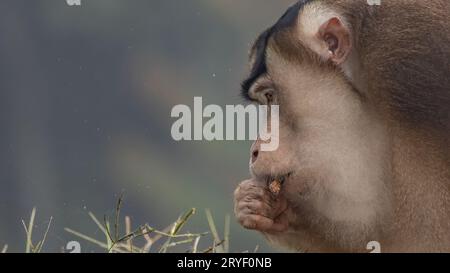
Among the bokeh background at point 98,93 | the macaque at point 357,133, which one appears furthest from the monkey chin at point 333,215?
the bokeh background at point 98,93

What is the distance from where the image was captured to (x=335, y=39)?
5.77 metres

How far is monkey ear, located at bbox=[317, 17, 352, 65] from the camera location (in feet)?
18.8

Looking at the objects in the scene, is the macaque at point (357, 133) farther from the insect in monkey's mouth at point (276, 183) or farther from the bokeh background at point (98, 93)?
the bokeh background at point (98, 93)

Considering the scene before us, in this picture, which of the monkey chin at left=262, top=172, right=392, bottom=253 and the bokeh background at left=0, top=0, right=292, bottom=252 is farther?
the bokeh background at left=0, top=0, right=292, bottom=252

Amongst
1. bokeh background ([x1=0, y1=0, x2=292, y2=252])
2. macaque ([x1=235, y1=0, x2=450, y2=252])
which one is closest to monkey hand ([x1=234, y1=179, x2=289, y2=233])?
macaque ([x1=235, y1=0, x2=450, y2=252])

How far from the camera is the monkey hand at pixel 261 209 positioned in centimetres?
572

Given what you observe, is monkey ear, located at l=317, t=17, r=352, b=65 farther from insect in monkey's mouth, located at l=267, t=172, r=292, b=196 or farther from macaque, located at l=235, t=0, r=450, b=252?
insect in monkey's mouth, located at l=267, t=172, r=292, b=196

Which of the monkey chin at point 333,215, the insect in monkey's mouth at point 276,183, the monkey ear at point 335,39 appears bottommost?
the monkey chin at point 333,215

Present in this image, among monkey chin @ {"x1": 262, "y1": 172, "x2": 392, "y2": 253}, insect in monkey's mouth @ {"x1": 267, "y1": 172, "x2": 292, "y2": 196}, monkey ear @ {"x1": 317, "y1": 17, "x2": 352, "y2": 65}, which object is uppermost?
monkey ear @ {"x1": 317, "y1": 17, "x2": 352, "y2": 65}

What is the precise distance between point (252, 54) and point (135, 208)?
890 centimetres

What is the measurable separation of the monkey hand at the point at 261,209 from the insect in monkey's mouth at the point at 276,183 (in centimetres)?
A: 4

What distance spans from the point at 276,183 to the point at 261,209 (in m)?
0.18

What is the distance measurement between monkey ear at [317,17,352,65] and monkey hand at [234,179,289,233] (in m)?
0.72
